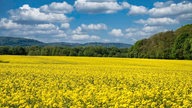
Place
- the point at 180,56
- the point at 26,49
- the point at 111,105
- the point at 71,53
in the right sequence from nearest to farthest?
the point at 111,105, the point at 180,56, the point at 71,53, the point at 26,49

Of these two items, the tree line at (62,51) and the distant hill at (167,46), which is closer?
the distant hill at (167,46)

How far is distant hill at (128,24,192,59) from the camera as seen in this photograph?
3021 inches

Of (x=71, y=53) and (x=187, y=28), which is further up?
(x=187, y=28)

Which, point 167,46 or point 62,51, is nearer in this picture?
point 167,46

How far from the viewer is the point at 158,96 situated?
13.9m

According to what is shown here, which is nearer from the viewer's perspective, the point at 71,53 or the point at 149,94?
the point at 149,94

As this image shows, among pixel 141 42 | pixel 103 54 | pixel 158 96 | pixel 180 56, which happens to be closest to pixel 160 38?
pixel 141 42

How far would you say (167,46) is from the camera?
91625mm

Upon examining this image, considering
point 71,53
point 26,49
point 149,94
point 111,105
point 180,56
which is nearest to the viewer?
point 111,105

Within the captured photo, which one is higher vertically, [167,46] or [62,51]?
[167,46]

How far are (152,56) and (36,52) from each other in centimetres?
2979

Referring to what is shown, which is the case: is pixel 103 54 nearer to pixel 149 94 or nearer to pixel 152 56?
pixel 152 56

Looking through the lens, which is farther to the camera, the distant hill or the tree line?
the tree line

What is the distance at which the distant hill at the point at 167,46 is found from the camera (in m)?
76.7
